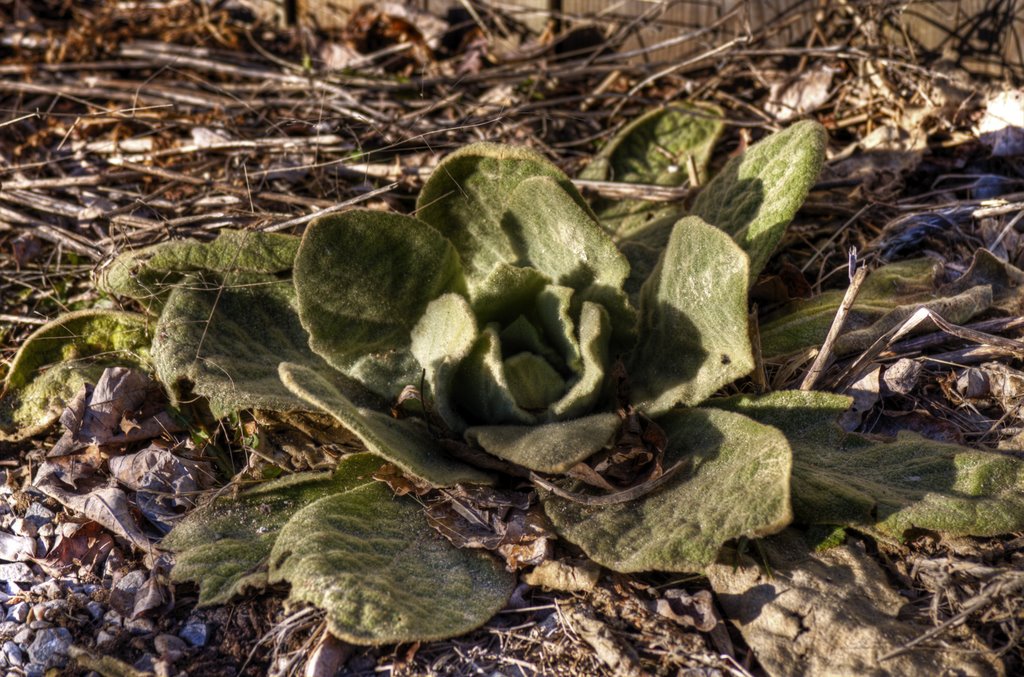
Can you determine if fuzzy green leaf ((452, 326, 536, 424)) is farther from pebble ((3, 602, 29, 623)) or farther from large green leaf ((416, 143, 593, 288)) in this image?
pebble ((3, 602, 29, 623))

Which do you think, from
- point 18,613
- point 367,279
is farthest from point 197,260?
point 18,613

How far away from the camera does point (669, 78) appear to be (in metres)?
3.28

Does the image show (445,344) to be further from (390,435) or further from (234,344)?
(234,344)

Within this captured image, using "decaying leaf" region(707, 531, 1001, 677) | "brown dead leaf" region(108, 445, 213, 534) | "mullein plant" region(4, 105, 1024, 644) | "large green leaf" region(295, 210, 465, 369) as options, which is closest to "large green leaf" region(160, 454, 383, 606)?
"mullein plant" region(4, 105, 1024, 644)

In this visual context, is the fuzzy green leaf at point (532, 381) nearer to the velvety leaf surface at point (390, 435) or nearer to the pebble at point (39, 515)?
the velvety leaf surface at point (390, 435)

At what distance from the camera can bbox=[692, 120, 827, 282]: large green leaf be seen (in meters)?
2.10

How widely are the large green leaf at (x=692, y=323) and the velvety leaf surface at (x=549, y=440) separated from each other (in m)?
0.22

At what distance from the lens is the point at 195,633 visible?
179cm

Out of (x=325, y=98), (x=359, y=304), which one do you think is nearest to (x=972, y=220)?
(x=359, y=304)

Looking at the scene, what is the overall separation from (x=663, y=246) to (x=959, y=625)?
1264 millimetres

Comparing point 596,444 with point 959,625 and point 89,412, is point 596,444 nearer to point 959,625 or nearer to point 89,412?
point 959,625

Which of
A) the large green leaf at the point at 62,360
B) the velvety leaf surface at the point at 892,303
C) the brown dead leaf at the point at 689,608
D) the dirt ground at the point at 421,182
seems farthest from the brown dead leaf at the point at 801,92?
the large green leaf at the point at 62,360

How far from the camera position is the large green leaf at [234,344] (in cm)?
198

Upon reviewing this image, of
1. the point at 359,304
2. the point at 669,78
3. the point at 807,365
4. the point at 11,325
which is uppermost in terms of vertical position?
the point at 669,78
